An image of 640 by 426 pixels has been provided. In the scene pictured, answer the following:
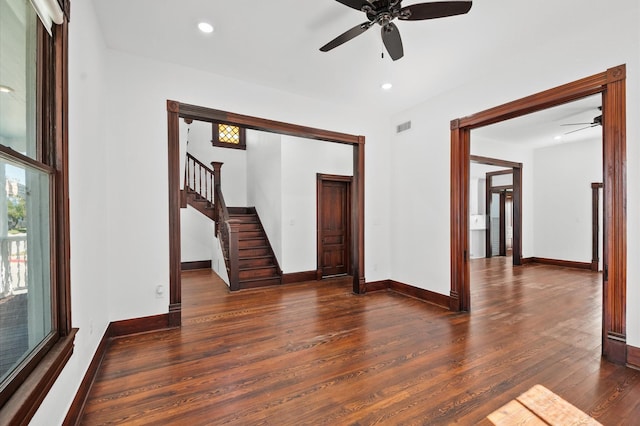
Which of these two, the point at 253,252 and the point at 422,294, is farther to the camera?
the point at 253,252

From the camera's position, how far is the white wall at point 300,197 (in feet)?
19.2

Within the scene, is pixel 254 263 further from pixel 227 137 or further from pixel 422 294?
pixel 227 137

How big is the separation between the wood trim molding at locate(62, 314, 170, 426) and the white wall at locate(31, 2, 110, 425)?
73mm

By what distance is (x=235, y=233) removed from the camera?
5.38 meters

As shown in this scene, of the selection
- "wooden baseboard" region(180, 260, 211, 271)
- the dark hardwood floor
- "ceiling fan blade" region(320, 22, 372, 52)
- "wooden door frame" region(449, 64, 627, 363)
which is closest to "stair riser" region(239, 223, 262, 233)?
"wooden baseboard" region(180, 260, 211, 271)

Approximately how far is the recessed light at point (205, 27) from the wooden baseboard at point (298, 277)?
13.7 feet

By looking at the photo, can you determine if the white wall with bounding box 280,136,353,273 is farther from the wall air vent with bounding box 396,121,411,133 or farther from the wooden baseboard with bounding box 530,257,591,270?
the wooden baseboard with bounding box 530,257,591,270

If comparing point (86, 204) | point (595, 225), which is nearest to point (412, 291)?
point (86, 204)

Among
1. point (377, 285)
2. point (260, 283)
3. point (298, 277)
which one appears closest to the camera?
point (377, 285)

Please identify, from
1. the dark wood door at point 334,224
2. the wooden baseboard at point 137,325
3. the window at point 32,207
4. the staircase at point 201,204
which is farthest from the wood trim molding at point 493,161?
the window at point 32,207

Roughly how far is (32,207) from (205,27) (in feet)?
7.45

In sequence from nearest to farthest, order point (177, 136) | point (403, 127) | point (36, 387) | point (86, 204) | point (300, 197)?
point (36, 387)
point (86, 204)
point (177, 136)
point (403, 127)
point (300, 197)

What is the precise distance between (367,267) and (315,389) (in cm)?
299

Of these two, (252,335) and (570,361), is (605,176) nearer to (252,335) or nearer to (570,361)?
(570,361)
